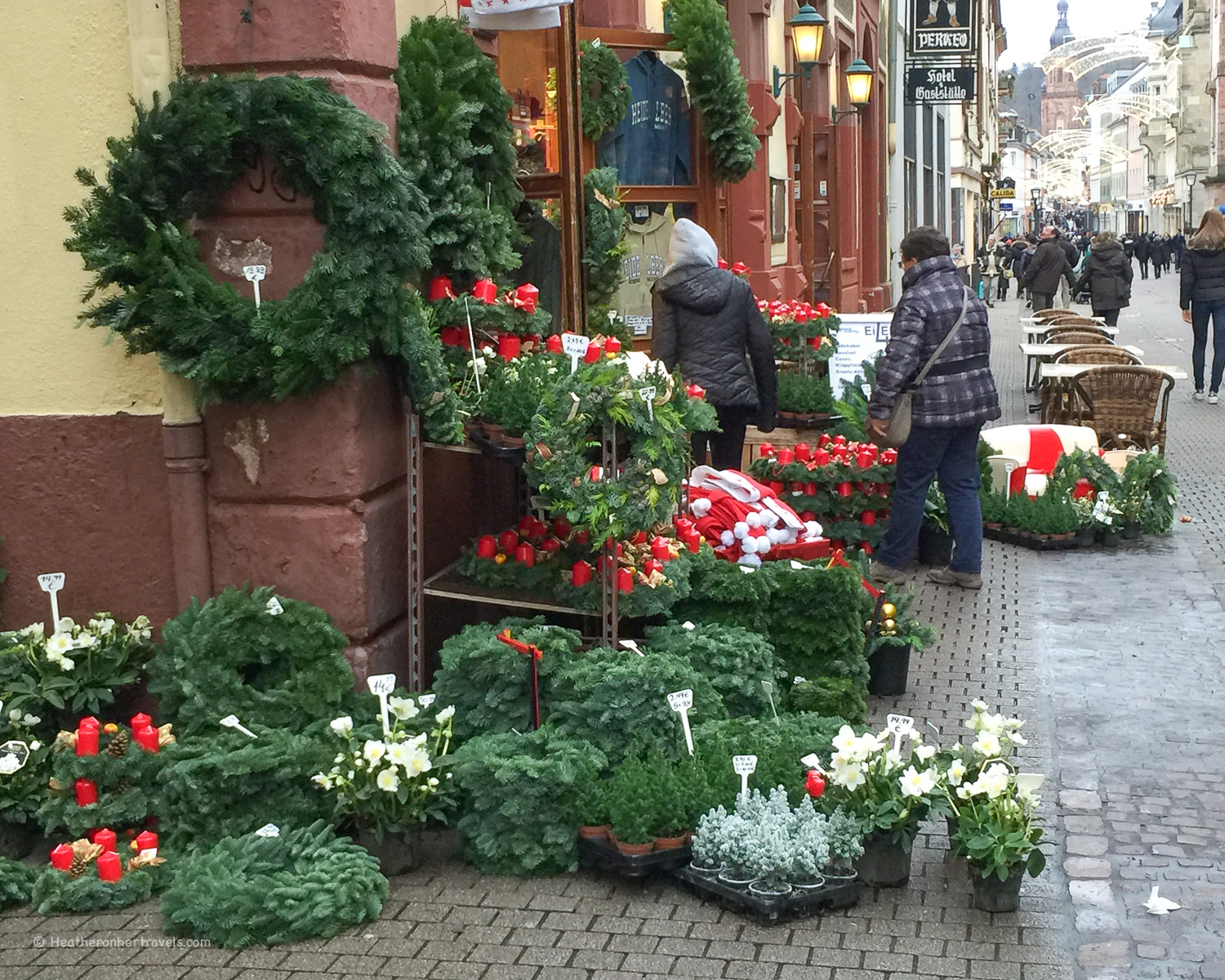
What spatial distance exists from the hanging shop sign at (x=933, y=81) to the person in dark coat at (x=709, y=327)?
48.3 ft

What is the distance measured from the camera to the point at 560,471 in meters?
5.25

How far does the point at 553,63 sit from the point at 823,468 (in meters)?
2.74

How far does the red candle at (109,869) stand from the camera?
15.4 ft

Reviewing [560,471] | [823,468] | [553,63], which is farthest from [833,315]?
[560,471]

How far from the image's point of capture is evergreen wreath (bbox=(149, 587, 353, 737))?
5246mm

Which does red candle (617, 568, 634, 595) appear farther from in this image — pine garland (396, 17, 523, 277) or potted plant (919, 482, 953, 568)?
potted plant (919, 482, 953, 568)

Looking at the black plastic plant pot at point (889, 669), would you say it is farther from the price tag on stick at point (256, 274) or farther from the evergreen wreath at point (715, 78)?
the evergreen wreath at point (715, 78)

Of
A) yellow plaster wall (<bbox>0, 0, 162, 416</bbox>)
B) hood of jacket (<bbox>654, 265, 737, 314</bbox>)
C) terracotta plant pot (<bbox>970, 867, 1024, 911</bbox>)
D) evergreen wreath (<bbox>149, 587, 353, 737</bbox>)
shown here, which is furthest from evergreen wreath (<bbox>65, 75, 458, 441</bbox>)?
hood of jacket (<bbox>654, 265, 737, 314</bbox>)

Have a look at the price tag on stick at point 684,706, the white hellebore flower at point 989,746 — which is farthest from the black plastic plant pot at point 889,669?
the white hellebore flower at point 989,746

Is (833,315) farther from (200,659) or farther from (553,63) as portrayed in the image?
(200,659)

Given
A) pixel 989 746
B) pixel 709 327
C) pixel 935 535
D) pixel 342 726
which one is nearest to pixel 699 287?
pixel 709 327

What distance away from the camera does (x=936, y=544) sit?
29.1 ft

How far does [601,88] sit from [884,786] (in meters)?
5.79

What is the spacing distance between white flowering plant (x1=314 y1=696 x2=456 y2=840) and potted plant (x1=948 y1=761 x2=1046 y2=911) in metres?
1.49
